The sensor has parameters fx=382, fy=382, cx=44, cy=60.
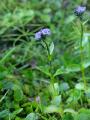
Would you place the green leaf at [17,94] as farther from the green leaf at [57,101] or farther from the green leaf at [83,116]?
the green leaf at [83,116]

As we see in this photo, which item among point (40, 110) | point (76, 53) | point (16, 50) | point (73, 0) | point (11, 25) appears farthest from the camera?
point (73, 0)

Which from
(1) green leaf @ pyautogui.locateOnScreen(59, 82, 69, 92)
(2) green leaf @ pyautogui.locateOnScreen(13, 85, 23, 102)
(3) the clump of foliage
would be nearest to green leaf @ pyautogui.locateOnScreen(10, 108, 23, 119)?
(3) the clump of foliage

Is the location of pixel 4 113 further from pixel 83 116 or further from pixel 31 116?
pixel 83 116

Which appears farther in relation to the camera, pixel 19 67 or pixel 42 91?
pixel 19 67

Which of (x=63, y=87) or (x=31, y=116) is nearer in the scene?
(x=31, y=116)

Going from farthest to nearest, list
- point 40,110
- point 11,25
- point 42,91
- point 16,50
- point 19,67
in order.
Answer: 1. point 11,25
2. point 16,50
3. point 19,67
4. point 42,91
5. point 40,110

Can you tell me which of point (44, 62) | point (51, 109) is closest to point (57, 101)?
point (51, 109)

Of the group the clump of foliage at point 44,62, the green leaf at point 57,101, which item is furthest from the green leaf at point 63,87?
the green leaf at point 57,101

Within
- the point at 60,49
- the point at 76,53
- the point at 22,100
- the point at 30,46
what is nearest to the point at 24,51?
the point at 30,46

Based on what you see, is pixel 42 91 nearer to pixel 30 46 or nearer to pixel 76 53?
pixel 76 53
